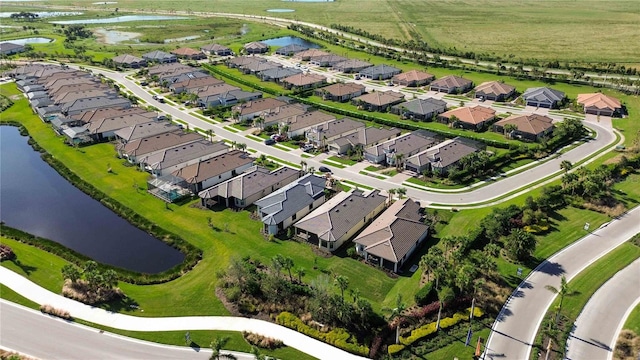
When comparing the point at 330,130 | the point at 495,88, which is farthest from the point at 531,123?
the point at 330,130

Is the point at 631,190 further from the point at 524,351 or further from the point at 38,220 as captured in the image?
the point at 38,220

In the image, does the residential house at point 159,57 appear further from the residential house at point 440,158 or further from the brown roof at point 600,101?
the brown roof at point 600,101

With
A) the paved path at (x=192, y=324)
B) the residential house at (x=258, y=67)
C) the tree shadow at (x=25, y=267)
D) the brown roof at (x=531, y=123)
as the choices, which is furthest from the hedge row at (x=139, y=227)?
the residential house at (x=258, y=67)

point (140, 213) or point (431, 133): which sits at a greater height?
point (431, 133)

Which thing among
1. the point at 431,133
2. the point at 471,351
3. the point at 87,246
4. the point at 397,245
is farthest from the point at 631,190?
the point at 87,246

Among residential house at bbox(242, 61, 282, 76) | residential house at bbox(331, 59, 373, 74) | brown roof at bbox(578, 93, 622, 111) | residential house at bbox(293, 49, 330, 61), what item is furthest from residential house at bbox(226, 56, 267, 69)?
brown roof at bbox(578, 93, 622, 111)

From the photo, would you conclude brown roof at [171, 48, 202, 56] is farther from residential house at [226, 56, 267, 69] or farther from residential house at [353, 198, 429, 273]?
residential house at [353, 198, 429, 273]

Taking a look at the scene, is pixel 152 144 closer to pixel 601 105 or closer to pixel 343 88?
pixel 343 88
